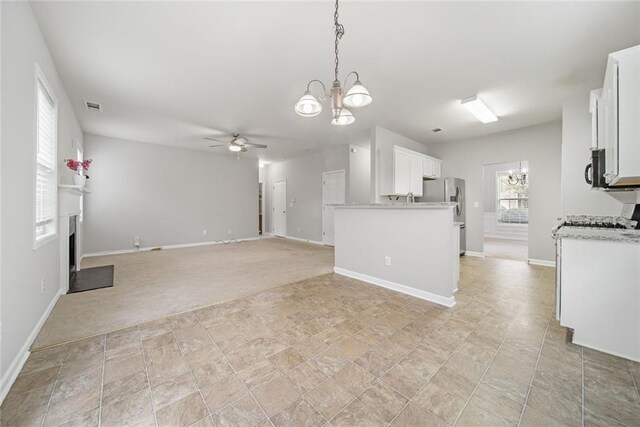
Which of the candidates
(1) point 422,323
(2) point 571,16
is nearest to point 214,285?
(1) point 422,323

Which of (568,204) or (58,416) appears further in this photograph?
(568,204)

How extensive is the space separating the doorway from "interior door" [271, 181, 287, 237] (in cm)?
646

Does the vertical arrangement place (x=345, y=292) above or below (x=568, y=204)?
below

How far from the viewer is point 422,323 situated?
2287mm

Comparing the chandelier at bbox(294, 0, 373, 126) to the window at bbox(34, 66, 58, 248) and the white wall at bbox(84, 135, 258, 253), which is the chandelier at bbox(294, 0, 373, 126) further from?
the white wall at bbox(84, 135, 258, 253)

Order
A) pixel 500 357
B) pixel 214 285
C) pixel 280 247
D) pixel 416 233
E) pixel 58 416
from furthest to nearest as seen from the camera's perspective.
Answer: pixel 280 247, pixel 214 285, pixel 416 233, pixel 500 357, pixel 58 416

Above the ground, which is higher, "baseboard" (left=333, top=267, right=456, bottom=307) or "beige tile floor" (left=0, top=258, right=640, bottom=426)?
"baseboard" (left=333, top=267, right=456, bottom=307)

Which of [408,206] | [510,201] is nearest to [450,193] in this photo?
[408,206]

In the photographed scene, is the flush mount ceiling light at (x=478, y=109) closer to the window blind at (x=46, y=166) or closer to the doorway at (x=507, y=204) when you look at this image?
the doorway at (x=507, y=204)

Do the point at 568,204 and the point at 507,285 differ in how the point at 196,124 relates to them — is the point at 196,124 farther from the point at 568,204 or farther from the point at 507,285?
the point at 568,204

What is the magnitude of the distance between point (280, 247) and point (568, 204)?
18.2 feet

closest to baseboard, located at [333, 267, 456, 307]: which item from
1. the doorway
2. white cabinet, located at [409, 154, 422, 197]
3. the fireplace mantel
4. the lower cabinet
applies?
the lower cabinet

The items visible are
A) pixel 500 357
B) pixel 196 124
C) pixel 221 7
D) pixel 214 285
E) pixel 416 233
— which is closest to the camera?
pixel 500 357

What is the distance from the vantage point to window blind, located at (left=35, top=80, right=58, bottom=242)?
2342mm
